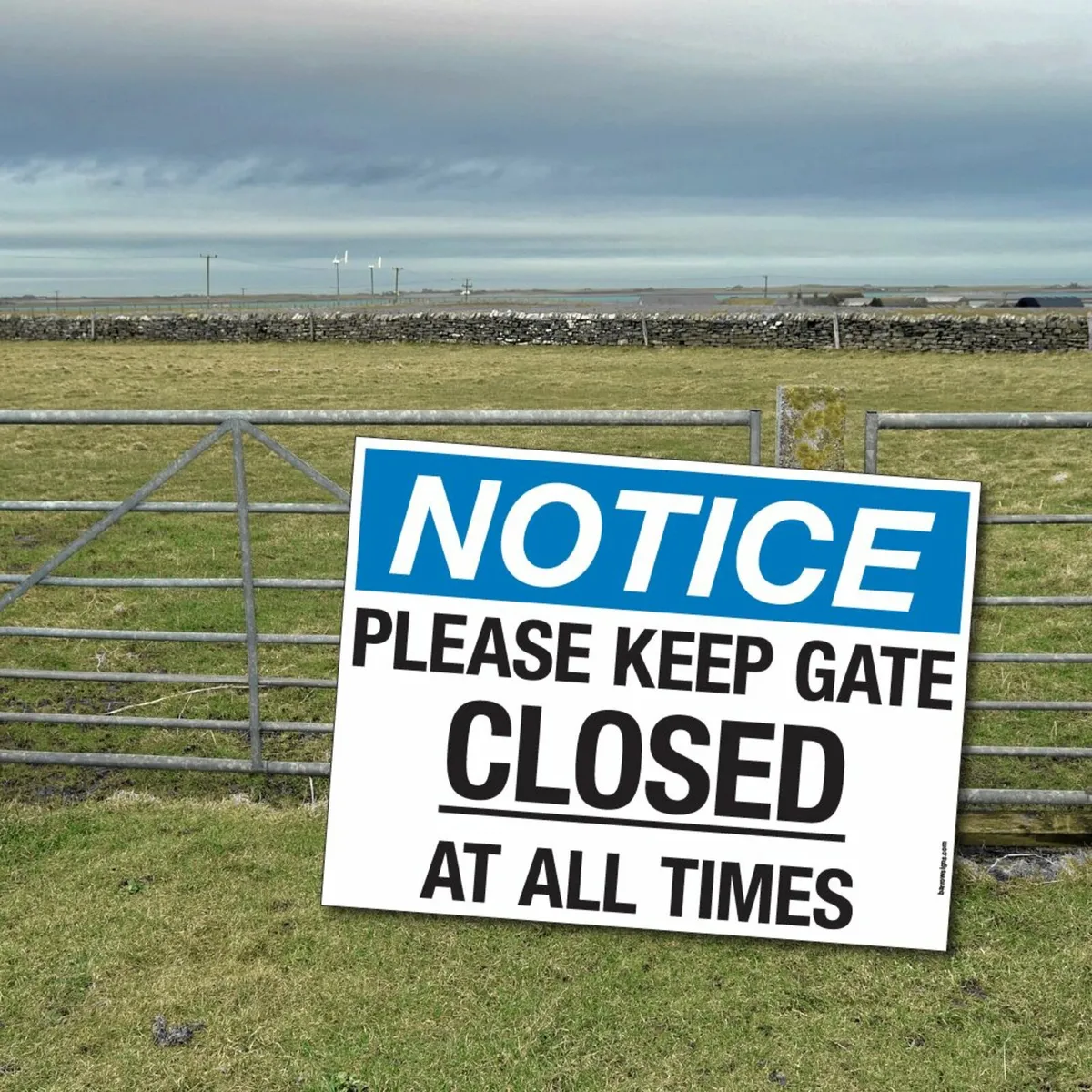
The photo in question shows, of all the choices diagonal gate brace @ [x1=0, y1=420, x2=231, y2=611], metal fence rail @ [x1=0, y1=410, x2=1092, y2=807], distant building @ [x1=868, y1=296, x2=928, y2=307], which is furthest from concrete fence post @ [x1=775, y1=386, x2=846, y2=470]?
distant building @ [x1=868, y1=296, x2=928, y2=307]

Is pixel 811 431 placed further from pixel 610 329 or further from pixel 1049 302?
pixel 1049 302

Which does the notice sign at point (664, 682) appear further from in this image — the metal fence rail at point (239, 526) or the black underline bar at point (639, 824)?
the metal fence rail at point (239, 526)

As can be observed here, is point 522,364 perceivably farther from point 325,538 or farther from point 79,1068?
point 79,1068

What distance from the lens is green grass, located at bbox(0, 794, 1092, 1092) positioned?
3336 mm

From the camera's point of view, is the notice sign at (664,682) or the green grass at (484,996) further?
the notice sign at (664,682)

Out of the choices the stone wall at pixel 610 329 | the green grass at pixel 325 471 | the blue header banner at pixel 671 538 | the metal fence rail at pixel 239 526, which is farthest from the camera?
the stone wall at pixel 610 329

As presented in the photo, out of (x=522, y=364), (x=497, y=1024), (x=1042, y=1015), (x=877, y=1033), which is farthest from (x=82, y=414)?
(x=522, y=364)

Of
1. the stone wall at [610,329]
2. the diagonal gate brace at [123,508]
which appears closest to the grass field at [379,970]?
the diagonal gate brace at [123,508]

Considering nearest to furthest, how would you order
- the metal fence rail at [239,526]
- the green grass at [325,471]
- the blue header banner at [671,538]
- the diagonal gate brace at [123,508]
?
1. the blue header banner at [671,538]
2. the metal fence rail at [239,526]
3. the diagonal gate brace at [123,508]
4. the green grass at [325,471]

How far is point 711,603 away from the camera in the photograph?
139 inches

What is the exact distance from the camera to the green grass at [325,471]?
6.29 meters

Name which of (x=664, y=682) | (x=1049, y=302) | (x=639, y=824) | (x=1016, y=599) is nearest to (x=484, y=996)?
(x=639, y=824)

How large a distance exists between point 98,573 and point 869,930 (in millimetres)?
7319

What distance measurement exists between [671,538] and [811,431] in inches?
50.2
